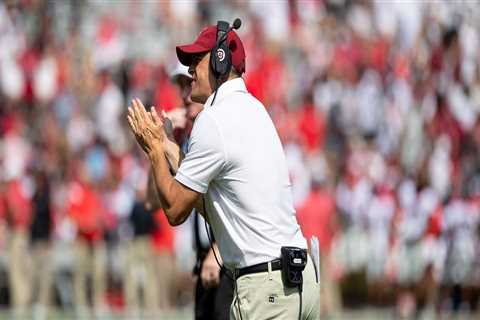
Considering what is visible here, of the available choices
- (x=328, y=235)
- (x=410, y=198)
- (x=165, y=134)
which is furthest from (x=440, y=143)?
(x=165, y=134)

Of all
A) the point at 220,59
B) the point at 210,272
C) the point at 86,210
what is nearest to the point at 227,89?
the point at 220,59

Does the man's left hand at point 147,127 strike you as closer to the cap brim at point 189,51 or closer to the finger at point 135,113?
the finger at point 135,113

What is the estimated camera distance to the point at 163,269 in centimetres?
1736

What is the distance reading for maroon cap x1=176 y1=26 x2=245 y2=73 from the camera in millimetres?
6160

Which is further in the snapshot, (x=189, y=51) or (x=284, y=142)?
(x=284, y=142)

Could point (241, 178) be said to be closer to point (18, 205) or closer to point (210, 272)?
Answer: point (210, 272)

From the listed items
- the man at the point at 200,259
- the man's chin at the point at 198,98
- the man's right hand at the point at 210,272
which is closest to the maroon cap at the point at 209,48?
the man's chin at the point at 198,98

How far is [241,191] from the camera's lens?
5957 mm

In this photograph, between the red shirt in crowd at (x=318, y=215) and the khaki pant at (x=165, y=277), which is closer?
the red shirt in crowd at (x=318, y=215)

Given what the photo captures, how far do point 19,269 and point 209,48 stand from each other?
11215 millimetres

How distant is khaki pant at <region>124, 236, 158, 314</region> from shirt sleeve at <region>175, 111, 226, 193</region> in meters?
10.9

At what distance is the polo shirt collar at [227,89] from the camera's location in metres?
6.12

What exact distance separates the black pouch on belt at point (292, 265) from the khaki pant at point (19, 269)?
Result: 11.2m

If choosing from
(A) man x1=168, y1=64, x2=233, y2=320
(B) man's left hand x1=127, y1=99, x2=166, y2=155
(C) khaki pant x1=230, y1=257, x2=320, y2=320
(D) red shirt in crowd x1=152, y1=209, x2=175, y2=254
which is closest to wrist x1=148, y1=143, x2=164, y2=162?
(B) man's left hand x1=127, y1=99, x2=166, y2=155
